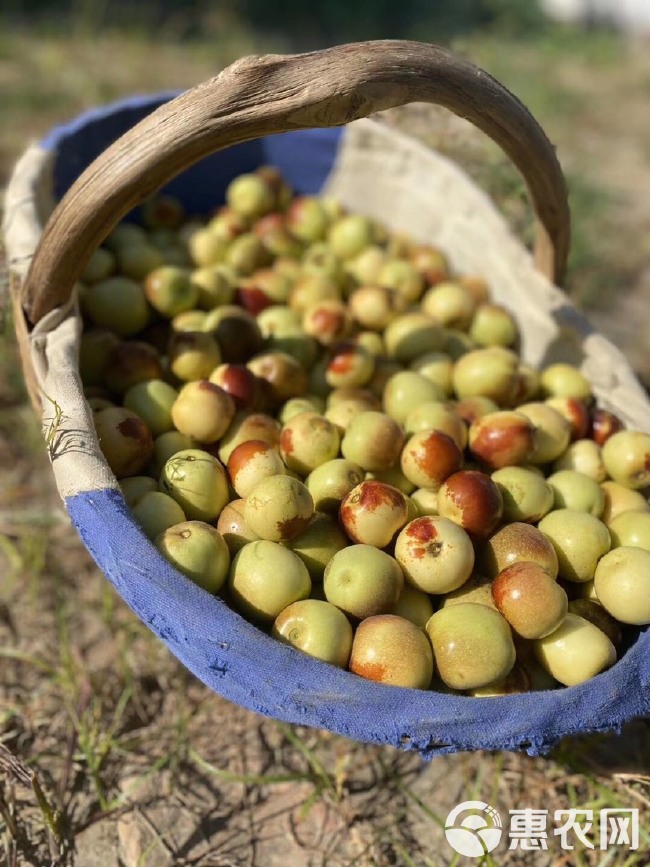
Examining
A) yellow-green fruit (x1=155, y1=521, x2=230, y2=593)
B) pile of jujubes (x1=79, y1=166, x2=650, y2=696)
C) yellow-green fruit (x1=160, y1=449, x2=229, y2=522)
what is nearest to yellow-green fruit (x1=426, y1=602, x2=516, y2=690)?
pile of jujubes (x1=79, y1=166, x2=650, y2=696)

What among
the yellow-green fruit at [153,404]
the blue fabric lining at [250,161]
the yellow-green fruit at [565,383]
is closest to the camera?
the yellow-green fruit at [153,404]

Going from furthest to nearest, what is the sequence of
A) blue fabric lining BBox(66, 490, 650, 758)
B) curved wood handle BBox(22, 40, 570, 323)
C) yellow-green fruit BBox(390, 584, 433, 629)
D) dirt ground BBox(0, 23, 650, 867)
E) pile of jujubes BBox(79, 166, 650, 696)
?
dirt ground BBox(0, 23, 650, 867), yellow-green fruit BBox(390, 584, 433, 629), pile of jujubes BBox(79, 166, 650, 696), curved wood handle BBox(22, 40, 570, 323), blue fabric lining BBox(66, 490, 650, 758)

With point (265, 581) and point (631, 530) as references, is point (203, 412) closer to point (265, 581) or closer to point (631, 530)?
point (265, 581)

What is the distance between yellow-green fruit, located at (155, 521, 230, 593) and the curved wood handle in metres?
0.87

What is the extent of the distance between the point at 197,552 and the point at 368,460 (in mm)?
689

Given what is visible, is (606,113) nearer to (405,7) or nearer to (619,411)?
(405,7)

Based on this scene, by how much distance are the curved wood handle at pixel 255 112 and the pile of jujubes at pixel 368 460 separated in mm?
560

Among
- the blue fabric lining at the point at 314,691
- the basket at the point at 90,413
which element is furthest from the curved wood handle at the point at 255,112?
the blue fabric lining at the point at 314,691

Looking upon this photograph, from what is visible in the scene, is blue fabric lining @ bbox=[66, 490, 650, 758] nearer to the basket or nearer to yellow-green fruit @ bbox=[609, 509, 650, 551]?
the basket

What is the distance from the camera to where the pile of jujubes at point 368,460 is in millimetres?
2076

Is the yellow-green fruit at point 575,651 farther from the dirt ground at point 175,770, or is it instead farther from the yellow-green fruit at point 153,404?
the yellow-green fruit at point 153,404

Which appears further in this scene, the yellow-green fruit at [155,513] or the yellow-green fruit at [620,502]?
the yellow-green fruit at [620,502]

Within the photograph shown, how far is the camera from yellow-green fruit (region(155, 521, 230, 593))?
202 centimetres

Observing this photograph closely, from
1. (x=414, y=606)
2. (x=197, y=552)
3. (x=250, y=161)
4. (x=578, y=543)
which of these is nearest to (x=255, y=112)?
(x=197, y=552)
